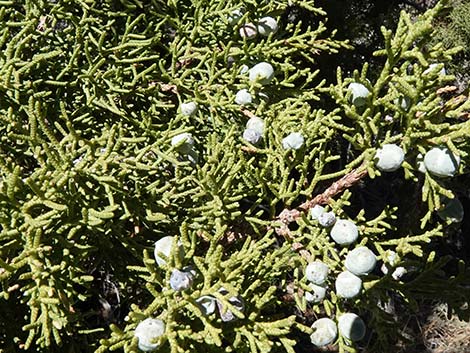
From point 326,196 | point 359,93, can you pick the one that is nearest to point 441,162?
point 359,93

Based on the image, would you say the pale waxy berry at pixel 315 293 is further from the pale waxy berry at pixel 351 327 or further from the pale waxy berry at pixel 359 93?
the pale waxy berry at pixel 359 93

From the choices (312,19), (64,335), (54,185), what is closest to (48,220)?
(54,185)

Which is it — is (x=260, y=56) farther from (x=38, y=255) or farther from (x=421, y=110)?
(x=38, y=255)

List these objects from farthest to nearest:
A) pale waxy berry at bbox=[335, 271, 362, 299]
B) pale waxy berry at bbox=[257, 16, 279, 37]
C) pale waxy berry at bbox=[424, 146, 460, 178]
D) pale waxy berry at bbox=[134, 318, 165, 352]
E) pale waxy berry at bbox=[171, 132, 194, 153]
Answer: pale waxy berry at bbox=[257, 16, 279, 37] < pale waxy berry at bbox=[171, 132, 194, 153] < pale waxy berry at bbox=[335, 271, 362, 299] < pale waxy berry at bbox=[424, 146, 460, 178] < pale waxy berry at bbox=[134, 318, 165, 352]

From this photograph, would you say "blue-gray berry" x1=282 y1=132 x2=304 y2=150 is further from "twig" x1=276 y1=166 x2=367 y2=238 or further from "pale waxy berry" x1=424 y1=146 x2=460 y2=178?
"pale waxy berry" x1=424 y1=146 x2=460 y2=178

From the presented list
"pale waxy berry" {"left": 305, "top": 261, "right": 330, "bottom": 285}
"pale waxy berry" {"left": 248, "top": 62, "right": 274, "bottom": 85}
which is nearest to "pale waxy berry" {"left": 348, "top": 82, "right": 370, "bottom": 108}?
"pale waxy berry" {"left": 248, "top": 62, "right": 274, "bottom": 85}

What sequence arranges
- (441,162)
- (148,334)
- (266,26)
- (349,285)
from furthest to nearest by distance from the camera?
(266,26) → (349,285) → (441,162) → (148,334)

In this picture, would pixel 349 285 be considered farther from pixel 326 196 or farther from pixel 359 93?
pixel 359 93

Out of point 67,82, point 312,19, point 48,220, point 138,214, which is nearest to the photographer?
point 48,220
